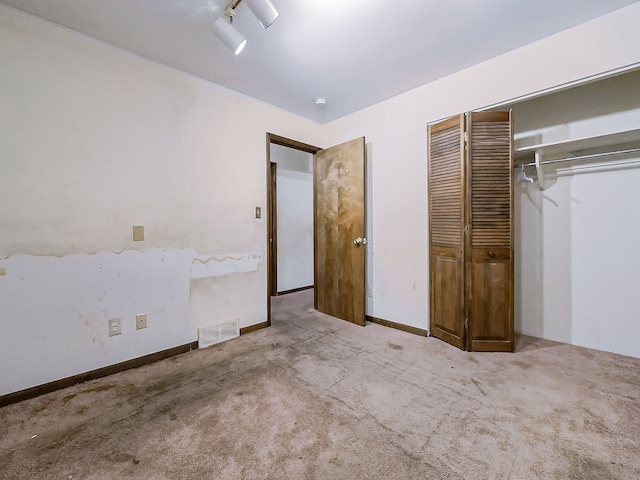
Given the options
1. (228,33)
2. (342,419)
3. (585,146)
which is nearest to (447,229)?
(585,146)

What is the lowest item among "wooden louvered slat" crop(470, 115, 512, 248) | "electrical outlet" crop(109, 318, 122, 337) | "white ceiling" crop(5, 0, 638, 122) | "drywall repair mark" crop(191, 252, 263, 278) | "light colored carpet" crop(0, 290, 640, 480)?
"light colored carpet" crop(0, 290, 640, 480)

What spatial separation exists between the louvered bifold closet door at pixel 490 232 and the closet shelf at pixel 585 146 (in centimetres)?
30

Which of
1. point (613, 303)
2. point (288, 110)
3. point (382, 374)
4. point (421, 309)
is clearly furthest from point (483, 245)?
point (288, 110)

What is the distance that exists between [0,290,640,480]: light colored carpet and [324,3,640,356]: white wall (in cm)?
82

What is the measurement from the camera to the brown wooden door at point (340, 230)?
314 cm

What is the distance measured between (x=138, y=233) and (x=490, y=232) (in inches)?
117

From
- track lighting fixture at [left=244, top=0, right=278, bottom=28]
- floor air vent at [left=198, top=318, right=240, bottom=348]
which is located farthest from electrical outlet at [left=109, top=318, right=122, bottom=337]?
track lighting fixture at [left=244, top=0, right=278, bottom=28]

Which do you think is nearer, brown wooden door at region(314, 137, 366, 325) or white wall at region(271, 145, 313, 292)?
brown wooden door at region(314, 137, 366, 325)

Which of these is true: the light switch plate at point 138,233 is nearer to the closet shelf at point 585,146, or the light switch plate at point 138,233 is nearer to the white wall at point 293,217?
the white wall at point 293,217

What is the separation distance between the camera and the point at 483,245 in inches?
94.3

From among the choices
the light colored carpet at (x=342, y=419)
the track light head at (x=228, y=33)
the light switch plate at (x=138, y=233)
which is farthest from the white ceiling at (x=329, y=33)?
the light colored carpet at (x=342, y=419)

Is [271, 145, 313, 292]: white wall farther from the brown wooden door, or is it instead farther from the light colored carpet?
the light colored carpet

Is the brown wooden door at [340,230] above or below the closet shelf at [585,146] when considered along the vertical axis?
below

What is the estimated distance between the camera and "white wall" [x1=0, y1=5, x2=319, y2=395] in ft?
5.87
